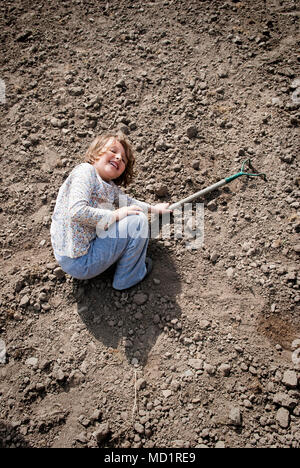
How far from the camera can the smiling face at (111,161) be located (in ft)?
7.05

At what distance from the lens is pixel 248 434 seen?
1.72 meters

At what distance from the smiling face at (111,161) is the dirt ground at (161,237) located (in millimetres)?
535

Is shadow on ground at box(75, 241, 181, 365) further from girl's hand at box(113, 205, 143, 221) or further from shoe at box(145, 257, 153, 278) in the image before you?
girl's hand at box(113, 205, 143, 221)

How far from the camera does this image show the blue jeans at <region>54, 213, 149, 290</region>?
2033 mm

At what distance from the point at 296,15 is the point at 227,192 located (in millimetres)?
2241

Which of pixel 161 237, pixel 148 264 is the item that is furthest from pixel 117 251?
pixel 161 237

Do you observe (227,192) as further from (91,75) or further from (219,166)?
(91,75)

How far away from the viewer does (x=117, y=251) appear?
81.3 inches

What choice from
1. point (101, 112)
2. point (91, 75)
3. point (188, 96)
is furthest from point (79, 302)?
point (91, 75)

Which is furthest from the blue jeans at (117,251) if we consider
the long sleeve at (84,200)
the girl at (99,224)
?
the long sleeve at (84,200)

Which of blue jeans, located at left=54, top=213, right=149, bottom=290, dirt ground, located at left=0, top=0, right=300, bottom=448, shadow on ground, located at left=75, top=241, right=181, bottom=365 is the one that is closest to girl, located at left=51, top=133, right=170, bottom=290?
blue jeans, located at left=54, top=213, right=149, bottom=290

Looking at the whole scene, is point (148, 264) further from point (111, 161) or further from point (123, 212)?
point (111, 161)

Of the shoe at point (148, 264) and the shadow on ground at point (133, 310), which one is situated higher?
the shoe at point (148, 264)

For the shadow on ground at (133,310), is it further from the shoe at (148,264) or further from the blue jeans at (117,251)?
the blue jeans at (117,251)
